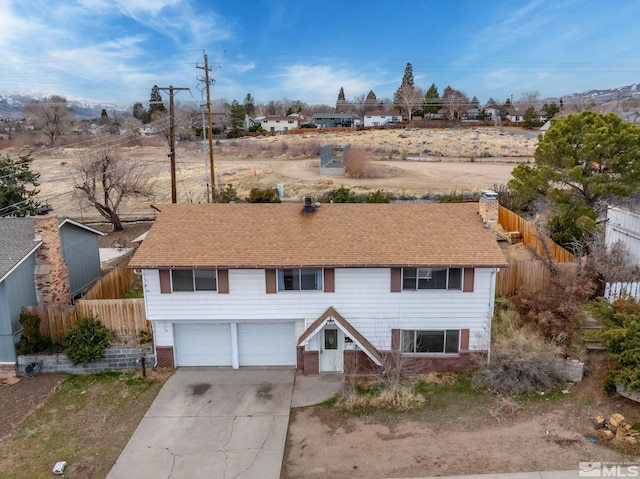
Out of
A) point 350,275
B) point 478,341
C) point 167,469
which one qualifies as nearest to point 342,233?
point 350,275

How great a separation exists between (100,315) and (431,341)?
12.0 metres

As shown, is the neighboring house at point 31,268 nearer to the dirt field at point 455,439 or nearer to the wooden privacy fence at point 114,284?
the wooden privacy fence at point 114,284

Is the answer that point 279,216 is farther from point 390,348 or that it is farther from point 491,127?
point 491,127

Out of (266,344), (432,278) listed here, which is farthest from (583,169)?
(266,344)

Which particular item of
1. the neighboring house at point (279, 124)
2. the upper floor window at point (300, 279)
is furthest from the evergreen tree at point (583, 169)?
the neighboring house at point (279, 124)

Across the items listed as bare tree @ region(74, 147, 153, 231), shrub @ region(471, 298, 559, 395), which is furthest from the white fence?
bare tree @ region(74, 147, 153, 231)

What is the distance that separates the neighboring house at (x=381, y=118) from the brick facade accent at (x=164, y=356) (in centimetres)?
10198

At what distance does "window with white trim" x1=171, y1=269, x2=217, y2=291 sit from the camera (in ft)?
56.2

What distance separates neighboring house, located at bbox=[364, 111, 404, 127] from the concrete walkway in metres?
102

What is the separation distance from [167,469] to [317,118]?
112 m

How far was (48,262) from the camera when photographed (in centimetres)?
1878

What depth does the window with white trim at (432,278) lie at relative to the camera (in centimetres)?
1691

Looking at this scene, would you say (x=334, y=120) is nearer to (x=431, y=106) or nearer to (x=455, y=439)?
(x=431, y=106)

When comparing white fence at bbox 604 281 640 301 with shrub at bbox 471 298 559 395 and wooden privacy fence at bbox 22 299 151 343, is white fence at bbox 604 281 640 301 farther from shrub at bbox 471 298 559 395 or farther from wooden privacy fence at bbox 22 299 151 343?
wooden privacy fence at bbox 22 299 151 343
